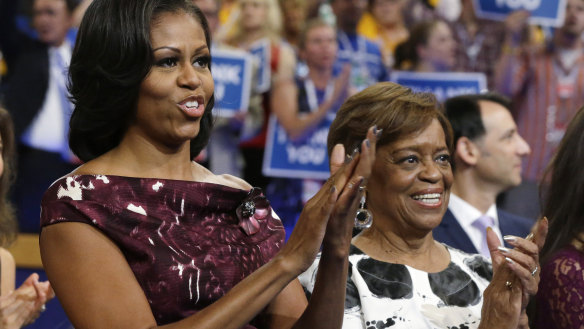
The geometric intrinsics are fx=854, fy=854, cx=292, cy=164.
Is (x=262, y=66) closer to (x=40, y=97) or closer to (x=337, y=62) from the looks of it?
(x=337, y=62)

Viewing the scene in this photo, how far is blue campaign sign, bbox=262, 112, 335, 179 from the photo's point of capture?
219 inches

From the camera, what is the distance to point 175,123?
1.78 m

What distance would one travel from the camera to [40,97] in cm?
526

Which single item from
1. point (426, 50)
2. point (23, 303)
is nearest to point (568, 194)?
point (23, 303)

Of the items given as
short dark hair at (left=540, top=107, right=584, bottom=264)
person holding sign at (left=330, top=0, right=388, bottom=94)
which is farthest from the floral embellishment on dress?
person holding sign at (left=330, top=0, right=388, bottom=94)

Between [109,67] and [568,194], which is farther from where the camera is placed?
[568,194]

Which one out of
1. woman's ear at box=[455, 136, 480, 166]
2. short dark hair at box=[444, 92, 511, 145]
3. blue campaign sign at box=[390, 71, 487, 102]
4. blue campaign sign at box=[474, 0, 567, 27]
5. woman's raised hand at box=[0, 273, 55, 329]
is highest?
blue campaign sign at box=[474, 0, 567, 27]

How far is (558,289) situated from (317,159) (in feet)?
10.8

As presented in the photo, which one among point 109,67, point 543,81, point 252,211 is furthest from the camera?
point 543,81

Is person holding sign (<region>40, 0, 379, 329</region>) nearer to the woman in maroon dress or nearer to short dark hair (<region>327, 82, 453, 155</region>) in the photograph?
short dark hair (<region>327, 82, 453, 155</region>)

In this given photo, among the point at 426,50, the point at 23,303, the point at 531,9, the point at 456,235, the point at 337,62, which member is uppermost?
the point at 531,9

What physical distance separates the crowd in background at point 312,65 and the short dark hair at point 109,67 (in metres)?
3.45

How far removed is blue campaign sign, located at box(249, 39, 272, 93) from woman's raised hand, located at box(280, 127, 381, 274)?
13.3 feet

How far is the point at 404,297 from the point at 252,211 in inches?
20.0
